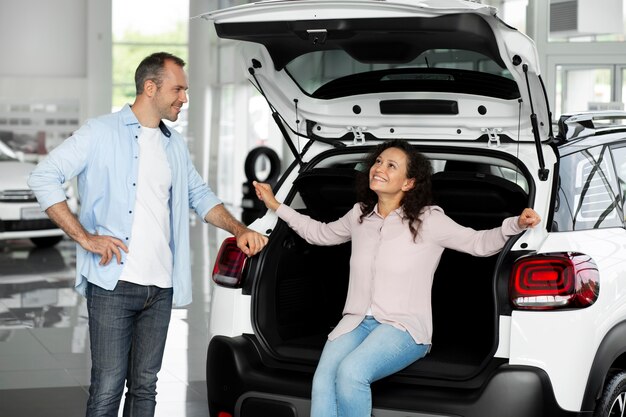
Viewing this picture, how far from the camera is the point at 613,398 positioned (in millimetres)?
3627

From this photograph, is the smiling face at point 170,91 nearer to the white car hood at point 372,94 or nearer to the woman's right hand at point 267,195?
the white car hood at point 372,94

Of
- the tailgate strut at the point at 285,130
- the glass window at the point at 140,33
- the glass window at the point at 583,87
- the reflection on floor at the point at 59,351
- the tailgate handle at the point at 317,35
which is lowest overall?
the reflection on floor at the point at 59,351

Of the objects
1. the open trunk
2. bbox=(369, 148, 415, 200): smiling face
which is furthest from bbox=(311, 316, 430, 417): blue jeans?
bbox=(369, 148, 415, 200): smiling face

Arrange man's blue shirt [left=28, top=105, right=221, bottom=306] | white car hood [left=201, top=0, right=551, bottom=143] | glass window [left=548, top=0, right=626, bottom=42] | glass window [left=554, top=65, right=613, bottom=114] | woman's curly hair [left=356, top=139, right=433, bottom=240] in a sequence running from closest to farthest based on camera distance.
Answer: white car hood [left=201, top=0, right=551, bottom=143] → man's blue shirt [left=28, top=105, right=221, bottom=306] → woman's curly hair [left=356, top=139, right=433, bottom=240] → glass window [left=548, top=0, right=626, bottom=42] → glass window [left=554, top=65, right=613, bottom=114]

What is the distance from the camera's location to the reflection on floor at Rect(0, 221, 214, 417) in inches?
203

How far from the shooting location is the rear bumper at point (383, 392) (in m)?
3.33

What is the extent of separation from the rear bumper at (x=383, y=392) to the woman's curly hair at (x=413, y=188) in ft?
1.97

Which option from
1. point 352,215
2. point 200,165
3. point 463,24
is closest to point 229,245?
point 352,215

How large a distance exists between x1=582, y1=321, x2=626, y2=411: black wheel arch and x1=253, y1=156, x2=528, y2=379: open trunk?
42 centimetres

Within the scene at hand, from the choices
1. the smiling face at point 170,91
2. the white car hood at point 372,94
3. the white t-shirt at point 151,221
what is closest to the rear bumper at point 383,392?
the white t-shirt at point 151,221

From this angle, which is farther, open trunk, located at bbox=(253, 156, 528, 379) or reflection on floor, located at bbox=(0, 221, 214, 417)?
reflection on floor, located at bbox=(0, 221, 214, 417)

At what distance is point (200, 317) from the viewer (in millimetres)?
7820

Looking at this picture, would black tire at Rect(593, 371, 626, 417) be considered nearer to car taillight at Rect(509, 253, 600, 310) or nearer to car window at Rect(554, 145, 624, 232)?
car taillight at Rect(509, 253, 600, 310)

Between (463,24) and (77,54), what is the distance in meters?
16.8
